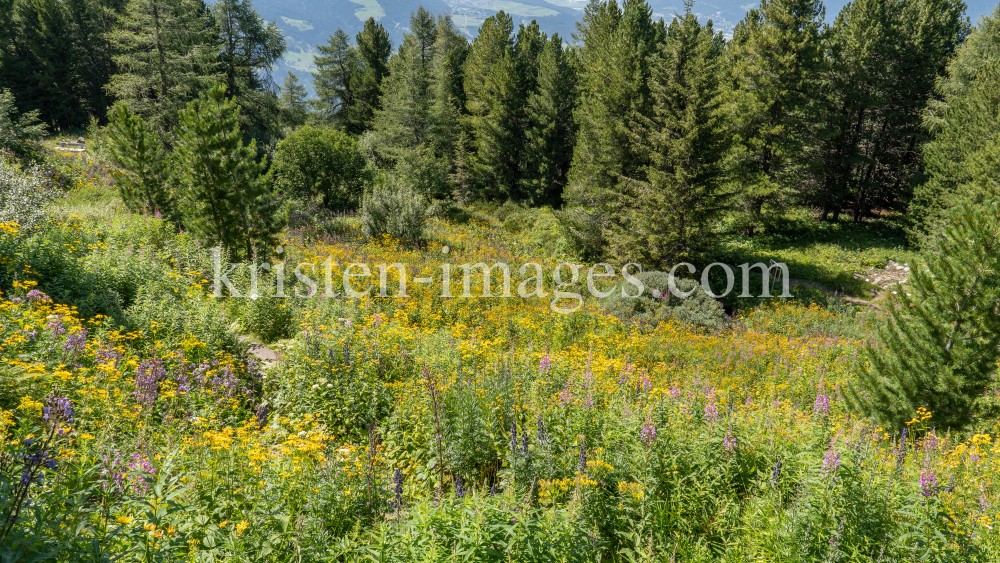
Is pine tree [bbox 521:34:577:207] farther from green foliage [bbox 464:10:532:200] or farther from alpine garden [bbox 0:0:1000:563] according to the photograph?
green foliage [bbox 464:10:532:200]

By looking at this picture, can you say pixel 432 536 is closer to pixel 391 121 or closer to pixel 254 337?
pixel 254 337

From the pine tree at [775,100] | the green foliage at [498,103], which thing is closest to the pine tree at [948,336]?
the pine tree at [775,100]

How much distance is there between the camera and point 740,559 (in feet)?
11.2

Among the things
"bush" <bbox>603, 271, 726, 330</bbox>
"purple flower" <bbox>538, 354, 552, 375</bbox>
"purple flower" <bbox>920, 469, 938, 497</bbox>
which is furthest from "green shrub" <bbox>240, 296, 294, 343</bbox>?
"purple flower" <bbox>920, 469, 938, 497</bbox>

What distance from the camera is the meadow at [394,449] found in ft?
Result: 9.51

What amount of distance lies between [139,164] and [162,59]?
1231cm

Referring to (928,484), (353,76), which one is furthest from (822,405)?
(353,76)

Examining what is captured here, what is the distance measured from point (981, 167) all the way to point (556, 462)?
22.1 m

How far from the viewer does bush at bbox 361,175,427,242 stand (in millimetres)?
16188

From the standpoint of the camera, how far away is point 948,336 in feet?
20.0

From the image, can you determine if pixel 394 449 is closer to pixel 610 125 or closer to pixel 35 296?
pixel 35 296

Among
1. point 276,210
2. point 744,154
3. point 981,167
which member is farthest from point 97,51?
point 981,167

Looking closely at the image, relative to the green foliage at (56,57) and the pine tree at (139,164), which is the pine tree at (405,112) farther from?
the green foliage at (56,57)

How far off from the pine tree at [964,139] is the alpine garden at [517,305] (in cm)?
17
